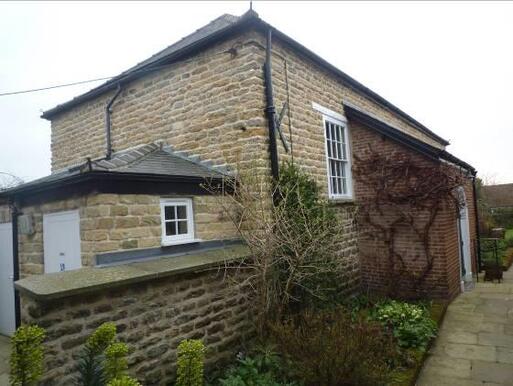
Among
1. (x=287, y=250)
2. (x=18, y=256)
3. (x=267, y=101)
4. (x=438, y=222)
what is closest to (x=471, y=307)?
(x=438, y=222)

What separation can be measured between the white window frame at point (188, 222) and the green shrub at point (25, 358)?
237 centimetres

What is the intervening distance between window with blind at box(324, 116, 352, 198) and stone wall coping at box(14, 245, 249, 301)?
4.17 metres

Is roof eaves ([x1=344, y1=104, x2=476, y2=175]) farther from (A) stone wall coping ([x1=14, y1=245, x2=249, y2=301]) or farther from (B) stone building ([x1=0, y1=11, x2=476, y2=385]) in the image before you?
(A) stone wall coping ([x1=14, y1=245, x2=249, y2=301])

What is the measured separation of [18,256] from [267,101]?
19.3ft

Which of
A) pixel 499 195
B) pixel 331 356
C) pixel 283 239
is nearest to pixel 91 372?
pixel 331 356

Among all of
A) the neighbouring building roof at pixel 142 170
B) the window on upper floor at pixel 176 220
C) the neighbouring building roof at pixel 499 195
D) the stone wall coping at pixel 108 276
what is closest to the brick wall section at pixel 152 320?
the stone wall coping at pixel 108 276

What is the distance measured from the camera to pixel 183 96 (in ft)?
24.3

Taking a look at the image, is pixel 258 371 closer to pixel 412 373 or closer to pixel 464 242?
pixel 412 373

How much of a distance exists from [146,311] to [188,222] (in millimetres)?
1766

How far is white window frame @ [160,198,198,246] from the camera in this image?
5145 millimetres

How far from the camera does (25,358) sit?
2.70 meters

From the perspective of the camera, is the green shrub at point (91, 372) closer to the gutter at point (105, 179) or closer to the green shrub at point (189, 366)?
the green shrub at point (189, 366)

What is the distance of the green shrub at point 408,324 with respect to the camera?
18.4ft

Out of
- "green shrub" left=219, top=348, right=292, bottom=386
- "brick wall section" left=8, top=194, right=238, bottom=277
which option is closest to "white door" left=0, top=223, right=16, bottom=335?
"brick wall section" left=8, top=194, right=238, bottom=277
